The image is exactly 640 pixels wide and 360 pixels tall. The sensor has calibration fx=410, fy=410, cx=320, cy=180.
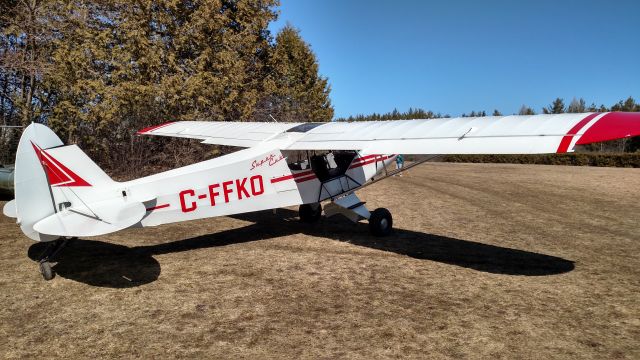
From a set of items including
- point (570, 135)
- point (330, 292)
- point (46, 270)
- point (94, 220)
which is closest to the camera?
point (570, 135)

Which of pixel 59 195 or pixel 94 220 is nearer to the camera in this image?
pixel 94 220

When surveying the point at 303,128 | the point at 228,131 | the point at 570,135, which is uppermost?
the point at 228,131

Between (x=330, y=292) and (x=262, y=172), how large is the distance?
10.0 feet

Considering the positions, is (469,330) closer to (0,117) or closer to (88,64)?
(88,64)

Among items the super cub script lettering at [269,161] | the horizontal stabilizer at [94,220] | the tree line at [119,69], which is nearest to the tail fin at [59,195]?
the horizontal stabilizer at [94,220]

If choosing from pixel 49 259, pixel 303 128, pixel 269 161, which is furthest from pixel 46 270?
pixel 303 128

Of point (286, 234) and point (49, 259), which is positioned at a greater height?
point (49, 259)

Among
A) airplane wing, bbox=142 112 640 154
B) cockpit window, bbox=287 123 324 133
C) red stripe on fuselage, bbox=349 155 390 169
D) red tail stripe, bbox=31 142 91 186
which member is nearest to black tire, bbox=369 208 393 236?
red stripe on fuselage, bbox=349 155 390 169

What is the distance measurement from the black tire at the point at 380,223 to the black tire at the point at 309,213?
73.7 inches

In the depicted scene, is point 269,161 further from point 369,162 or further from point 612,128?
point 612,128

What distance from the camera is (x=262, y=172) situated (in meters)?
8.04

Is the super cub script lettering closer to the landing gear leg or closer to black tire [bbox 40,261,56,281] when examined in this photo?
the landing gear leg

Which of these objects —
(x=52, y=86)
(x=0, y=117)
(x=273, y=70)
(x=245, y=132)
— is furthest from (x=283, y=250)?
(x=0, y=117)

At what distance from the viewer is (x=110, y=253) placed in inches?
299
